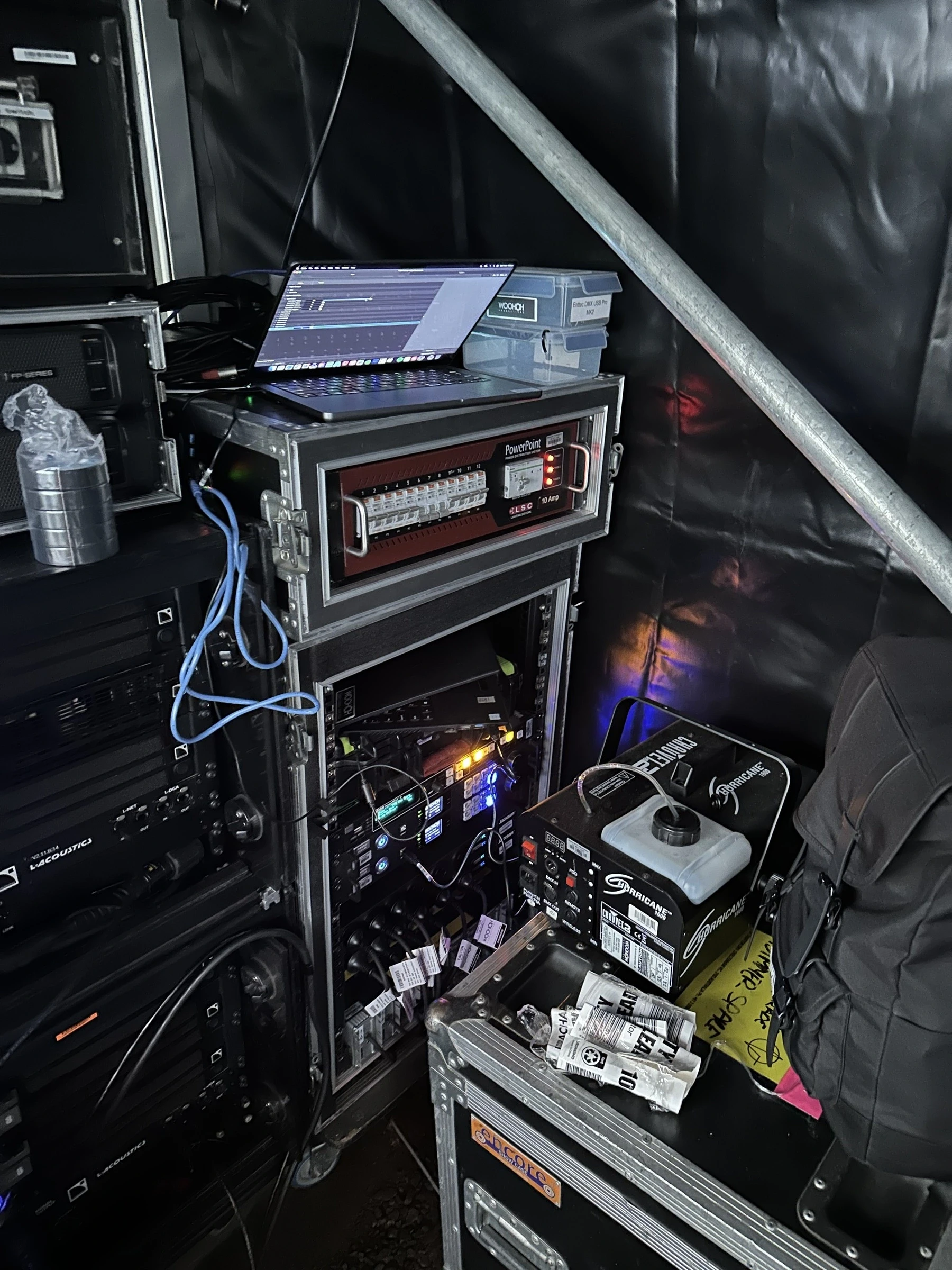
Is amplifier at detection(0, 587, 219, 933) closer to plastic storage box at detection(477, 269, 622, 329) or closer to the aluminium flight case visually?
the aluminium flight case

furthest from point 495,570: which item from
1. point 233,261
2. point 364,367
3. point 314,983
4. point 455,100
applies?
point 233,261

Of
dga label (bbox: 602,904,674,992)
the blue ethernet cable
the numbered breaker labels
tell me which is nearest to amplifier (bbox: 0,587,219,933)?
the blue ethernet cable

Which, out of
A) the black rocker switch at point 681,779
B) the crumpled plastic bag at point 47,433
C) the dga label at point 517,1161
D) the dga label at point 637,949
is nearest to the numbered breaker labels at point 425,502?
the crumpled plastic bag at point 47,433

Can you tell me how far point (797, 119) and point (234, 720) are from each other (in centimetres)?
127

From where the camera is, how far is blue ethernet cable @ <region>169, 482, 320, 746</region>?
1168 millimetres

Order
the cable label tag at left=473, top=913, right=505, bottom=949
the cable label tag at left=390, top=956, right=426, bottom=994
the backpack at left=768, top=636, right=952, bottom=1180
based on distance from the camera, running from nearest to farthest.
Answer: the backpack at left=768, top=636, right=952, bottom=1180 → the cable label tag at left=390, top=956, right=426, bottom=994 → the cable label tag at left=473, top=913, right=505, bottom=949

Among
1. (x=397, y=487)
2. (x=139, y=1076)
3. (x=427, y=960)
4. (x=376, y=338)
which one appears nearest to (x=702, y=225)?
(x=376, y=338)

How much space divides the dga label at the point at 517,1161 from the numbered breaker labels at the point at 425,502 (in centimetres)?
89

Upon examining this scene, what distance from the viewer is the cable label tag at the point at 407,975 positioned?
1643 mm

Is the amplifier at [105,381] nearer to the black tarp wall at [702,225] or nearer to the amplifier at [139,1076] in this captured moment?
the amplifier at [139,1076]

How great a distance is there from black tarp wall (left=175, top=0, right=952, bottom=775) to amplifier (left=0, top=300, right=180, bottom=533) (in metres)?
0.90

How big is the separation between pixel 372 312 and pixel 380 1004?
1262mm

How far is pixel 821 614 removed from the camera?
5.18 ft

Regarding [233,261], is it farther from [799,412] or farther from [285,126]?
[799,412]
